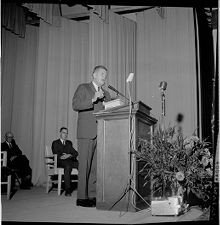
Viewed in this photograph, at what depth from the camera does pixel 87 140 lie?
371cm

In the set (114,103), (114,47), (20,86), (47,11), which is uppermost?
(47,11)

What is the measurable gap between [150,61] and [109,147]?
4357mm

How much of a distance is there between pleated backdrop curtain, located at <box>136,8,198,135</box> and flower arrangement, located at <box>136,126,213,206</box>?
3.51 meters

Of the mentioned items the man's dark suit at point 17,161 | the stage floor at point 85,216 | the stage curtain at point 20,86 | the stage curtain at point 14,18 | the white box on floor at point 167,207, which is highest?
the stage curtain at point 14,18

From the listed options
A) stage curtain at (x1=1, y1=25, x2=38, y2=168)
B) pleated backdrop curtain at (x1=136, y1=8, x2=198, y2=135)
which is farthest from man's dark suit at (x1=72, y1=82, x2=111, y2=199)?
stage curtain at (x1=1, y1=25, x2=38, y2=168)

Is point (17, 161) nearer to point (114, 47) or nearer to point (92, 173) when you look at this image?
point (92, 173)

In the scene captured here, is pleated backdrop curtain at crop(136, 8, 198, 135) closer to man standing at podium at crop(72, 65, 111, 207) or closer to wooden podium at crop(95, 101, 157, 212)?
man standing at podium at crop(72, 65, 111, 207)

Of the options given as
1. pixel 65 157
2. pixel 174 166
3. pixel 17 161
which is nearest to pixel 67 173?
pixel 65 157

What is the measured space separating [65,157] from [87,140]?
2125 millimetres

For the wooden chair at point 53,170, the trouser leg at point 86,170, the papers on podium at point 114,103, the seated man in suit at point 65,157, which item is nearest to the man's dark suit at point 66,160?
the seated man in suit at point 65,157

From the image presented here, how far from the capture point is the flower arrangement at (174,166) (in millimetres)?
3256

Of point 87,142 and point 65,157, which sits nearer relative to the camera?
point 87,142

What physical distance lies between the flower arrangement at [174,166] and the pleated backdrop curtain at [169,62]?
11.5 ft

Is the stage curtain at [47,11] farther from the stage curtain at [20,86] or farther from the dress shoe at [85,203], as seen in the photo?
the dress shoe at [85,203]
